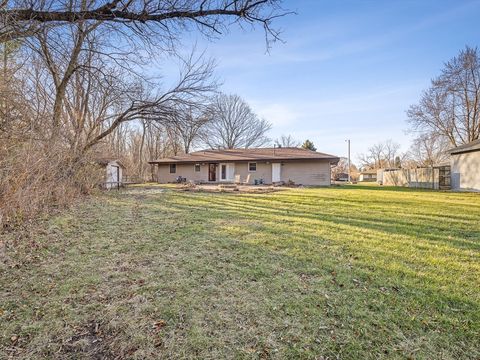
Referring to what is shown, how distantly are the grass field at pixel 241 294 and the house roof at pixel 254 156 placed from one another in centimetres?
1582

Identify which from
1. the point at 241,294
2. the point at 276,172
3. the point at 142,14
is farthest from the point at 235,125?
the point at 241,294

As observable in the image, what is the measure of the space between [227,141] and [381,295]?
35541 millimetres

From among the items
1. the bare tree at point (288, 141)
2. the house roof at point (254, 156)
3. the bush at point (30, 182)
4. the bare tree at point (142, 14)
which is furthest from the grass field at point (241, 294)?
the bare tree at point (288, 141)

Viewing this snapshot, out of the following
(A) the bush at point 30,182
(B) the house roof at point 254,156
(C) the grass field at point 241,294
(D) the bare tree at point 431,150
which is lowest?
(C) the grass field at point 241,294

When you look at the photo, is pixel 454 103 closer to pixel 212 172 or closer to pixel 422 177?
pixel 422 177

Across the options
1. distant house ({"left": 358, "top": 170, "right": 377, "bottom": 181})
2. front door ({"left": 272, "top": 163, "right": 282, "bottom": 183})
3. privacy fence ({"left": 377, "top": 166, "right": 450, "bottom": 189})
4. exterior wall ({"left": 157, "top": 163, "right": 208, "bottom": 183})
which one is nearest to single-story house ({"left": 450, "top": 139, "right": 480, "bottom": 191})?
privacy fence ({"left": 377, "top": 166, "right": 450, "bottom": 189})

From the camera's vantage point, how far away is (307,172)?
842 inches

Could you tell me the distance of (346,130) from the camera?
114 ft

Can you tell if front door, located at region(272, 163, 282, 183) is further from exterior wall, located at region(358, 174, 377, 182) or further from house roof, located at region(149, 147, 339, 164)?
exterior wall, located at region(358, 174, 377, 182)

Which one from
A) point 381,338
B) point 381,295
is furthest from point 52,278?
point 381,295

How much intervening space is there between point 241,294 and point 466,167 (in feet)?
66.0

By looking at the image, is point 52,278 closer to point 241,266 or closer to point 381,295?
point 241,266

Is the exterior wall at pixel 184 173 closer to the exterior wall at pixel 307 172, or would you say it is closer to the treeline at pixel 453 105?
the exterior wall at pixel 307 172

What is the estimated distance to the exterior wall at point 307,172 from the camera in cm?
2116
